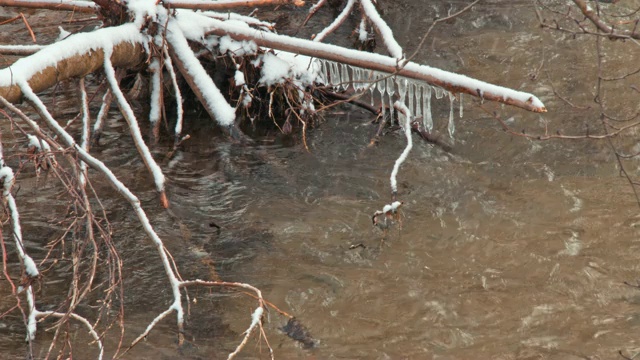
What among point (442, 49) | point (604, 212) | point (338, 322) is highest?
point (442, 49)

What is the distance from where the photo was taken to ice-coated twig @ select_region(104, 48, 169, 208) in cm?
565

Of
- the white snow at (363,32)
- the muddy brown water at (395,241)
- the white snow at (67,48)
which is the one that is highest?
the white snow at (67,48)

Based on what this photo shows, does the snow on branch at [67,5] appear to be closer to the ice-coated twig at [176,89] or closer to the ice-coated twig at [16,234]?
the ice-coated twig at [176,89]

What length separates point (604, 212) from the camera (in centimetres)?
603

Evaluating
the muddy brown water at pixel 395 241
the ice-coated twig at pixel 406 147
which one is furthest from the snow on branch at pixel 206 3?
the ice-coated twig at pixel 406 147

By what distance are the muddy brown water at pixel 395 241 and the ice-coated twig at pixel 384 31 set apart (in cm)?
87

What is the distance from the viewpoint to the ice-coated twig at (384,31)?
22.4ft

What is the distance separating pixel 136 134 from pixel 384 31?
2596 millimetres

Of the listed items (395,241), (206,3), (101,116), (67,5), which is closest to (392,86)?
(395,241)

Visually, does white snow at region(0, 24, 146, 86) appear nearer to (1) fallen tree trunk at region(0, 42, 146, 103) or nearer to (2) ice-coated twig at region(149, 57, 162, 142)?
(1) fallen tree trunk at region(0, 42, 146, 103)

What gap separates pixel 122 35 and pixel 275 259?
7.25 feet

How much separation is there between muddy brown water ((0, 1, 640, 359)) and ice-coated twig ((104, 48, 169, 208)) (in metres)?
0.44

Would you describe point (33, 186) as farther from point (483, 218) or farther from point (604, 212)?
point (604, 212)

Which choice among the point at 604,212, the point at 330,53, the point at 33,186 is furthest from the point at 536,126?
the point at 33,186
